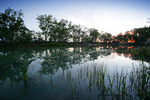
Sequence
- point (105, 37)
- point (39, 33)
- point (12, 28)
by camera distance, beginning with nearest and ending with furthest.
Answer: point (12, 28) → point (39, 33) → point (105, 37)

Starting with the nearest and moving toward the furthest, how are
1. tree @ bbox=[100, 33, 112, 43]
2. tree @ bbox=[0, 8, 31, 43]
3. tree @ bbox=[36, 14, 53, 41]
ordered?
tree @ bbox=[0, 8, 31, 43] < tree @ bbox=[36, 14, 53, 41] < tree @ bbox=[100, 33, 112, 43]

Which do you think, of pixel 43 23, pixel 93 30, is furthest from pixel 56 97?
pixel 93 30

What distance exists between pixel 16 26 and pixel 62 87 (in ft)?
133

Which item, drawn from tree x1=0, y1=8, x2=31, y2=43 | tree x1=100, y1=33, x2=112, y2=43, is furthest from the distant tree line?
tree x1=100, y1=33, x2=112, y2=43

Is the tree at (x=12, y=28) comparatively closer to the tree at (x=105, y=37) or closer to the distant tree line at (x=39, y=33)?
the distant tree line at (x=39, y=33)

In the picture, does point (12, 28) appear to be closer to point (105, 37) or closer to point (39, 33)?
point (39, 33)

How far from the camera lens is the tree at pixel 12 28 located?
29302mm

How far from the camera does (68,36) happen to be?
63469 millimetres

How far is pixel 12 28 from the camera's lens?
105ft

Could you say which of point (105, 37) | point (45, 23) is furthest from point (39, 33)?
point (105, 37)

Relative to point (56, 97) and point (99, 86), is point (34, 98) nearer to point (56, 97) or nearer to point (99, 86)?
point (56, 97)

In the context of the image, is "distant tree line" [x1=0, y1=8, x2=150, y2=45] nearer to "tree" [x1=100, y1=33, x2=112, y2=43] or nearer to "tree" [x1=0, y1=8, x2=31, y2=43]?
"tree" [x1=0, y1=8, x2=31, y2=43]

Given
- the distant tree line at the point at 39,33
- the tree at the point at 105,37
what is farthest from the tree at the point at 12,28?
the tree at the point at 105,37

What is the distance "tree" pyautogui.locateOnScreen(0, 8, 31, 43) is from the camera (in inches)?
1154
